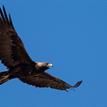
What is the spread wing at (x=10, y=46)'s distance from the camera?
91.1 feet

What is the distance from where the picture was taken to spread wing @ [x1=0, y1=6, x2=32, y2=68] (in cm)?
2778

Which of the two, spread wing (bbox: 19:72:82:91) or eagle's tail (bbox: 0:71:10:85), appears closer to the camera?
eagle's tail (bbox: 0:71:10:85)

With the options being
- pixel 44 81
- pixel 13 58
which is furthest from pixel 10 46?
pixel 44 81

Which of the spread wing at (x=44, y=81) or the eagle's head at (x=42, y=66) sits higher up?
the spread wing at (x=44, y=81)

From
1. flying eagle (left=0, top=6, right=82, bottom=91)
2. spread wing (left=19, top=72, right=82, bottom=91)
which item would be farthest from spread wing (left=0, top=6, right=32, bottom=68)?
spread wing (left=19, top=72, right=82, bottom=91)

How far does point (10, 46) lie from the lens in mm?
28188

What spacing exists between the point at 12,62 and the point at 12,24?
135 cm

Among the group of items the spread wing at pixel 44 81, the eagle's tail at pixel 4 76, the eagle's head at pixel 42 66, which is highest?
the spread wing at pixel 44 81

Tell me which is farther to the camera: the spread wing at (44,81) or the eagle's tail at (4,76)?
the spread wing at (44,81)

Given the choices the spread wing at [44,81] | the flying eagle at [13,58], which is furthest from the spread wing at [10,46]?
the spread wing at [44,81]

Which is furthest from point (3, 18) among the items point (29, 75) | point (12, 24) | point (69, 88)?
point (69, 88)

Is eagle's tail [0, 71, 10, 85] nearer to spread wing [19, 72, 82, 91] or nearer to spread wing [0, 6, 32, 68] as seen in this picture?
spread wing [0, 6, 32, 68]

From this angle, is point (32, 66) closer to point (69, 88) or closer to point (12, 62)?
point (12, 62)

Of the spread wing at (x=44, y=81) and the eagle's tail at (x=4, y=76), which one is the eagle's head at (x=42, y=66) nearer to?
the eagle's tail at (x=4, y=76)
